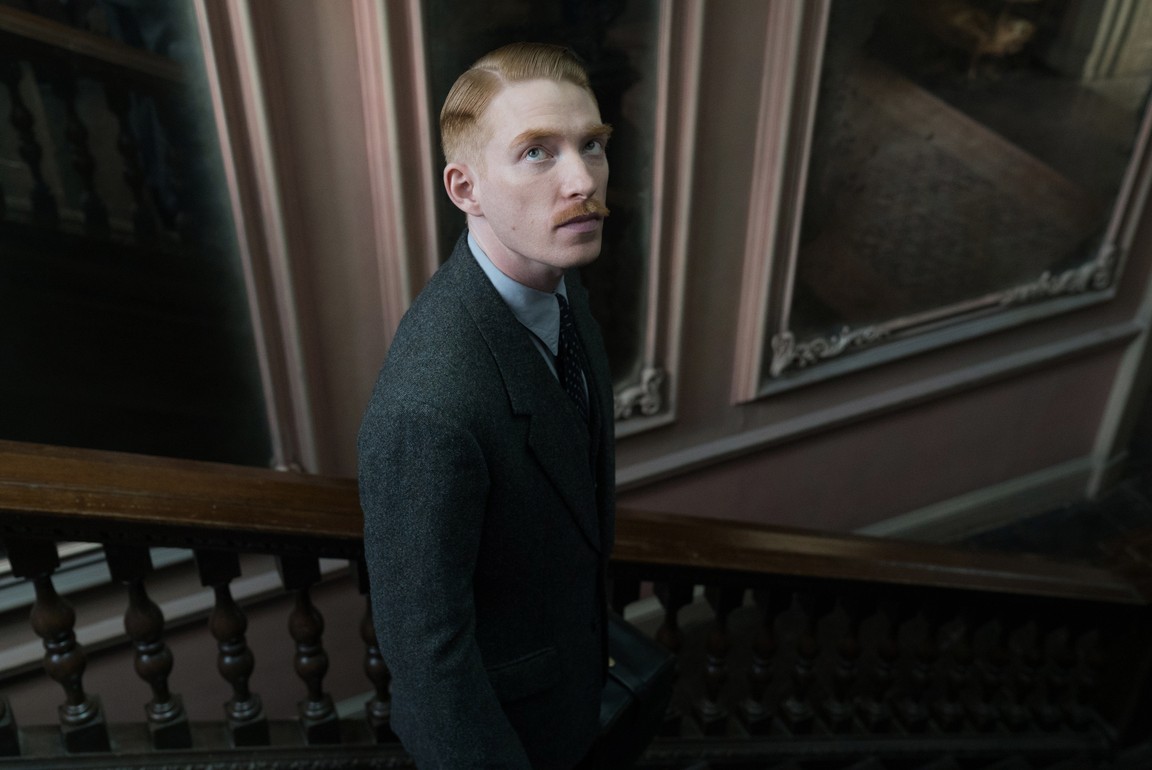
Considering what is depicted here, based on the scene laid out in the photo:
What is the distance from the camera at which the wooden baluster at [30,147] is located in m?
2.17

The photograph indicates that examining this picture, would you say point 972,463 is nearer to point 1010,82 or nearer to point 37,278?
point 1010,82

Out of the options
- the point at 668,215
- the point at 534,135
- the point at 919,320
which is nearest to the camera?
the point at 534,135

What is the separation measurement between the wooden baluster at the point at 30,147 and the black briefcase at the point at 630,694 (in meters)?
1.55

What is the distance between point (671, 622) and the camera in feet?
7.19

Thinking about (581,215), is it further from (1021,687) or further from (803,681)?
(1021,687)

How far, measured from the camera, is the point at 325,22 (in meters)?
2.42

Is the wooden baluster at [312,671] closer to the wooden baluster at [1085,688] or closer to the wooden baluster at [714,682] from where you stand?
the wooden baluster at [714,682]

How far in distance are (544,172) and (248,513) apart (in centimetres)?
74

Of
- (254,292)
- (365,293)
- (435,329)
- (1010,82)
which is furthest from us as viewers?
(1010,82)

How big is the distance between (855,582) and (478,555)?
1.13 metres

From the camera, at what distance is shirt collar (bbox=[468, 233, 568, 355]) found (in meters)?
1.33

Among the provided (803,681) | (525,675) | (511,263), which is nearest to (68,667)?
(525,675)

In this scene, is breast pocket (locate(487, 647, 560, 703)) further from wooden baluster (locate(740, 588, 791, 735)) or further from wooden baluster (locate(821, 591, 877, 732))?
wooden baluster (locate(821, 591, 877, 732))

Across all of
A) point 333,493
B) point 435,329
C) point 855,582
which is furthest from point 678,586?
point 435,329
